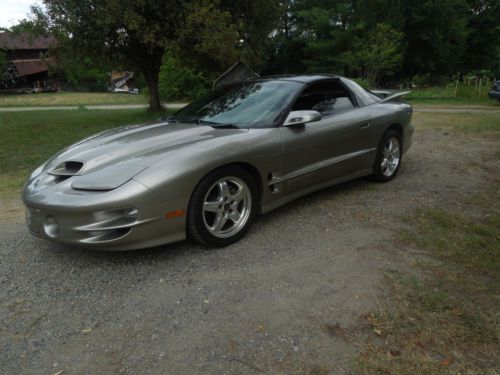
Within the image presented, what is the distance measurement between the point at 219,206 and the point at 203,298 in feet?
2.69

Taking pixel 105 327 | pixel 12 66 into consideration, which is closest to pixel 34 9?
pixel 105 327

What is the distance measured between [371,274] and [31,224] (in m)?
2.46

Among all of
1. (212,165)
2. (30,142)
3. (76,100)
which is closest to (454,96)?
(30,142)

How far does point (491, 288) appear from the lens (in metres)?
2.57

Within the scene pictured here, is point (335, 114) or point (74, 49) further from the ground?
point (74, 49)

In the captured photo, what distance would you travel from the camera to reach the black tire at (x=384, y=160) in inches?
185

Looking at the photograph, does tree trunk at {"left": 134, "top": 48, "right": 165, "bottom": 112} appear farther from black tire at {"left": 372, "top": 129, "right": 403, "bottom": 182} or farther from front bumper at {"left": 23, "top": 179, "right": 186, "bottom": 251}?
front bumper at {"left": 23, "top": 179, "right": 186, "bottom": 251}

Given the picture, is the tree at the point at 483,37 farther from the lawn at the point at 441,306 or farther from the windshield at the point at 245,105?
the lawn at the point at 441,306

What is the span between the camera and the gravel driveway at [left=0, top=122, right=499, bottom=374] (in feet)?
6.70

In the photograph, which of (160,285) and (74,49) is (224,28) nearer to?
(74,49)

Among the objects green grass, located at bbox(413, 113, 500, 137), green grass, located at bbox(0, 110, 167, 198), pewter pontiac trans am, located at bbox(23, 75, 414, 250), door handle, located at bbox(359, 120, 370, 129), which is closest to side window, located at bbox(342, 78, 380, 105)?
pewter pontiac trans am, located at bbox(23, 75, 414, 250)

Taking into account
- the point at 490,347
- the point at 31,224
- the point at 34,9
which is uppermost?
the point at 34,9

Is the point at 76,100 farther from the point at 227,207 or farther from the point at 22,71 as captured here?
the point at 227,207

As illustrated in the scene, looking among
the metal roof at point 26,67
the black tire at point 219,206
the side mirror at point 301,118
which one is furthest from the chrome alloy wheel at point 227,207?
the metal roof at point 26,67
